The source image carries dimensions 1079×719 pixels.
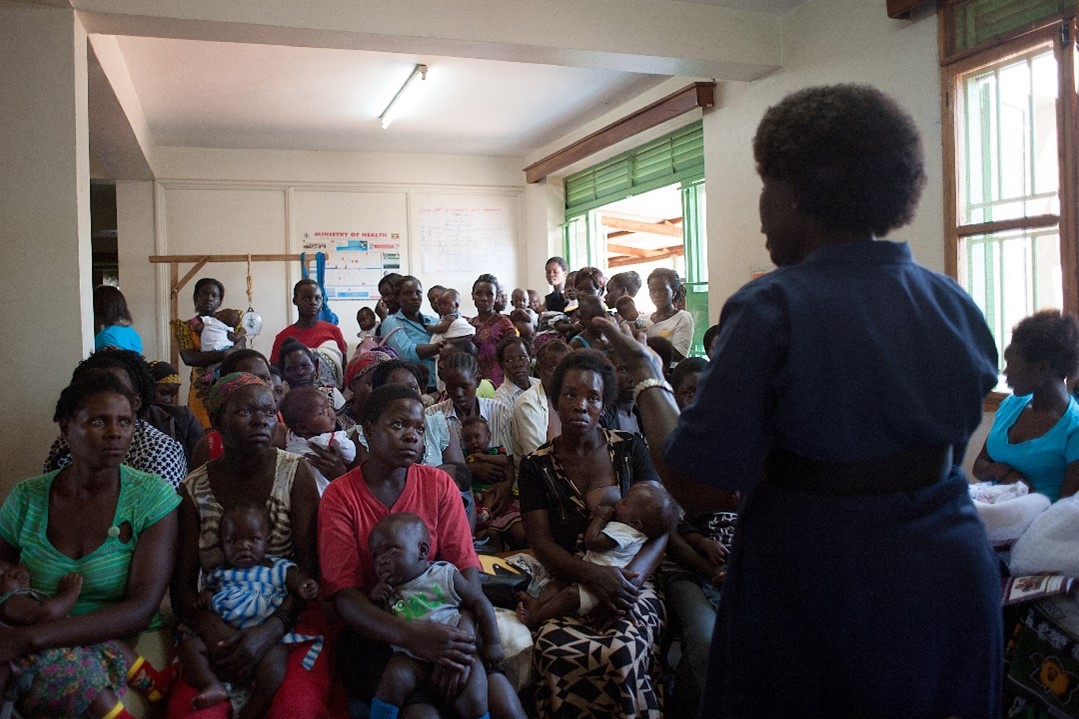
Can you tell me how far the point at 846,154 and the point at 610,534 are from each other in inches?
67.2

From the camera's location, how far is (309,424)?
3262mm

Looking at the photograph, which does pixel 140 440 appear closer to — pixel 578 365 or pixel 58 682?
pixel 58 682

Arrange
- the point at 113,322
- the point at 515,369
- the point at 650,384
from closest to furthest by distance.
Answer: the point at 650,384
the point at 515,369
the point at 113,322

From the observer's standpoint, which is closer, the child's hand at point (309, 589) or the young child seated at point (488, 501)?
the child's hand at point (309, 589)

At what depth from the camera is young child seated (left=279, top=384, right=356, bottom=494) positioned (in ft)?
10.5

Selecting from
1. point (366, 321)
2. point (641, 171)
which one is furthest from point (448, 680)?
point (641, 171)

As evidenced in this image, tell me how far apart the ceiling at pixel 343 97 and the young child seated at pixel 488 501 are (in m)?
3.25

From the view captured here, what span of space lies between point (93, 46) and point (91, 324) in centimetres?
174

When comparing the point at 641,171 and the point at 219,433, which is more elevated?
the point at 641,171

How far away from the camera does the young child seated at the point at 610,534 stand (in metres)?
2.60

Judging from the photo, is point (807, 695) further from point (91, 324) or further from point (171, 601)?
point (91, 324)

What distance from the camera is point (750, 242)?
591cm

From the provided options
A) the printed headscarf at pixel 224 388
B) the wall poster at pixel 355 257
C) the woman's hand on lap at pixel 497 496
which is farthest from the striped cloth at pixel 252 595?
the wall poster at pixel 355 257

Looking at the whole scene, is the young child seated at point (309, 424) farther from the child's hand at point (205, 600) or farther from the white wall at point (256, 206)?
the white wall at point (256, 206)
